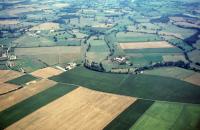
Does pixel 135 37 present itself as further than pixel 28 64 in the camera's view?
Yes

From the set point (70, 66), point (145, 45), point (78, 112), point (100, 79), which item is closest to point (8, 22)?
point (145, 45)

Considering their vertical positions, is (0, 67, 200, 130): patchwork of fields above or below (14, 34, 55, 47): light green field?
below

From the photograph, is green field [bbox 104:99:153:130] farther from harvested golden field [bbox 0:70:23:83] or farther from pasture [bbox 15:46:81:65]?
pasture [bbox 15:46:81:65]

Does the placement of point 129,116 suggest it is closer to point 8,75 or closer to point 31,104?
point 31,104

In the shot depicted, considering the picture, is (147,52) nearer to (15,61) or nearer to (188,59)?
(188,59)

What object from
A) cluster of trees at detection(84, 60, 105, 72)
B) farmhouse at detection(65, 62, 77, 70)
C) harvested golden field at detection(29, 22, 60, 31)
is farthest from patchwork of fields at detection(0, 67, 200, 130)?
harvested golden field at detection(29, 22, 60, 31)


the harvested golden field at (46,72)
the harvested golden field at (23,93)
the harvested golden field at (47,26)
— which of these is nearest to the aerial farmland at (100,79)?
the harvested golden field at (23,93)
